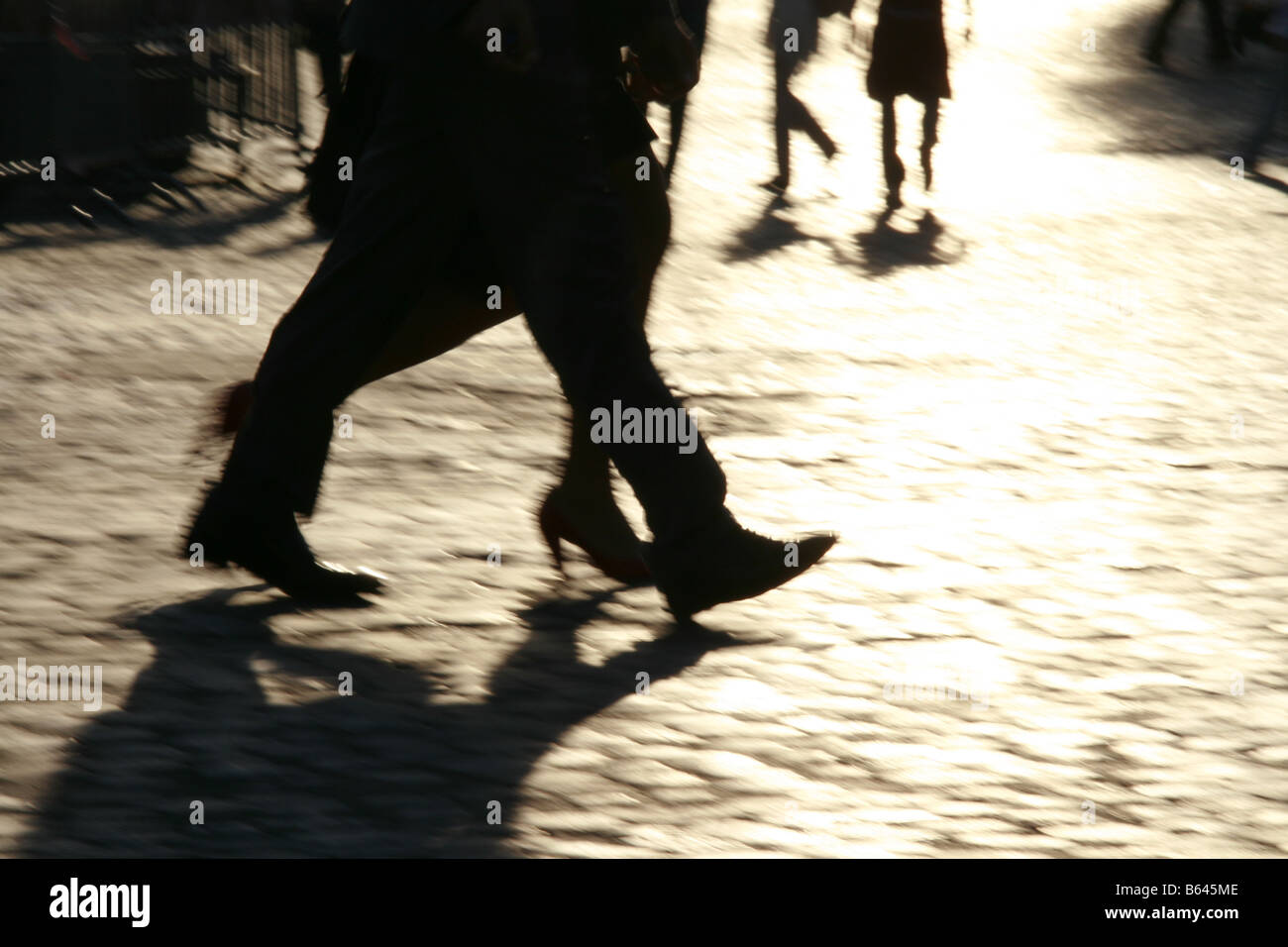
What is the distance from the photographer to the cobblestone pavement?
154 inches

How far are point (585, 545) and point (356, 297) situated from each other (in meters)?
0.94

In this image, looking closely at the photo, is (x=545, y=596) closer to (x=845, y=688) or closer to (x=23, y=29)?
(x=845, y=688)

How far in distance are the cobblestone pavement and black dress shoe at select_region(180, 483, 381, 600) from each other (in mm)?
115

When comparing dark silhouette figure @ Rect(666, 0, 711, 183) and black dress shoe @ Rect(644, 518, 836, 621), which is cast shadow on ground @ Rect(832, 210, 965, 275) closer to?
dark silhouette figure @ Rect(666, 0, 711, 183)

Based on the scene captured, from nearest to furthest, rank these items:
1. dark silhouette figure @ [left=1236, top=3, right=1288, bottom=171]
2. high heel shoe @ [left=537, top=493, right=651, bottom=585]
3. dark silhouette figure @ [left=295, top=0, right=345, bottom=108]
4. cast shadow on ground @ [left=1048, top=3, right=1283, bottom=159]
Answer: high heel shoe @ [left=537, top=493, right=651, bottom=585] → dark silhouette figure @ [left=295, top=0, right=345, bottom=108] → dark silhouette figure @ [left=1236, top=3, right=1288, bottom=171] → cast shadow on ground @ [left=1048, top=3, right=1283, bottom=159]

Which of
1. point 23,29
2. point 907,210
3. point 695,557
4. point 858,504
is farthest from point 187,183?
point 695,557

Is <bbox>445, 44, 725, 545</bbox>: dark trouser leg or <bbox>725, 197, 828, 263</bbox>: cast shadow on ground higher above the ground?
<bbox>445, 44, 725, 545</bbox>: dark trouser leg

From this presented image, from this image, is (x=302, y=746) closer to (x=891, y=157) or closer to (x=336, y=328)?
(x=336, y=328)

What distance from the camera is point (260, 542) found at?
4965 millimetres

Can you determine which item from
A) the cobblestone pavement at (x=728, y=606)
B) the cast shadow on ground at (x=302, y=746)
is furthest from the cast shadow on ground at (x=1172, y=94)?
the cast shadow on ground at (x=302, y=746)

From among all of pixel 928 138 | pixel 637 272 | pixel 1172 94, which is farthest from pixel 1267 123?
pixel 637 272

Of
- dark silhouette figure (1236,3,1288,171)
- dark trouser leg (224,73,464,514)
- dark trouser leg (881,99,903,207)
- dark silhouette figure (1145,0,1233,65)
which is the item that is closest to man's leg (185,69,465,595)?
dark trouser leg (224,73,464,514)

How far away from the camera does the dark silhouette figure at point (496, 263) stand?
477 cm

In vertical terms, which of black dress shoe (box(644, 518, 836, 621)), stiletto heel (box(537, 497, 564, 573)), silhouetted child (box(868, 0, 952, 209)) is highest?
silhouetted child (box(868, 0, 952, 209))
